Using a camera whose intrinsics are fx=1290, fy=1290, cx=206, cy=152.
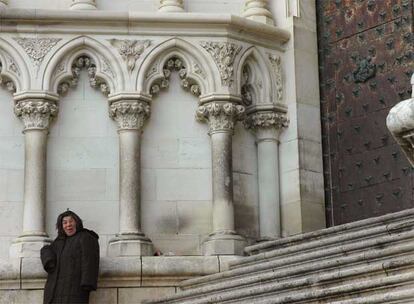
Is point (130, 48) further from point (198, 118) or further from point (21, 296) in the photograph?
point (21, 296)

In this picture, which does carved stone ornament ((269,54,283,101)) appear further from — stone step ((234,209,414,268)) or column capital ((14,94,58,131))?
column capital ((14,94,58,131))

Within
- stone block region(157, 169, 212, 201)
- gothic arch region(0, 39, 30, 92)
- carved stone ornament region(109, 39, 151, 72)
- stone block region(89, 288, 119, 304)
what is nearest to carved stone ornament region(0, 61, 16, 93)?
gothic arch region(0, 39, 30, 92)

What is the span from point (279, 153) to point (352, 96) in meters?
1.03

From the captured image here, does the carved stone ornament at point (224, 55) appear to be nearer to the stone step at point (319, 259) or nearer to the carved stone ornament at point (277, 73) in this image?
the carved stone ornament at point (277, 73)

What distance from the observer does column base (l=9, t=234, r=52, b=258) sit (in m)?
12.8

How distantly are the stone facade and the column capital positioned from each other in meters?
0.01

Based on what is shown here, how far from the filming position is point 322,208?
13.8 metres

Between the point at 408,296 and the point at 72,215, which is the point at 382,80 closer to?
the point at 72,215

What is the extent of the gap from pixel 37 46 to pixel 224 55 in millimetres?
1957

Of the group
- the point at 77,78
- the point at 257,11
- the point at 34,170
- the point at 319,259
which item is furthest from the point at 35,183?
the point at 319,259

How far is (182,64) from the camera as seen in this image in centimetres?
1372

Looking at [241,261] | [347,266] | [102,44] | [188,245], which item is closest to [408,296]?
[347,266]

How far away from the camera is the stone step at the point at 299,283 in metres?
9.77

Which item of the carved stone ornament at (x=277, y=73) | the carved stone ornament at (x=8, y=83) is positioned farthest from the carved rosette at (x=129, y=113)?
the carved stone ornament at (x=277, y=73)
